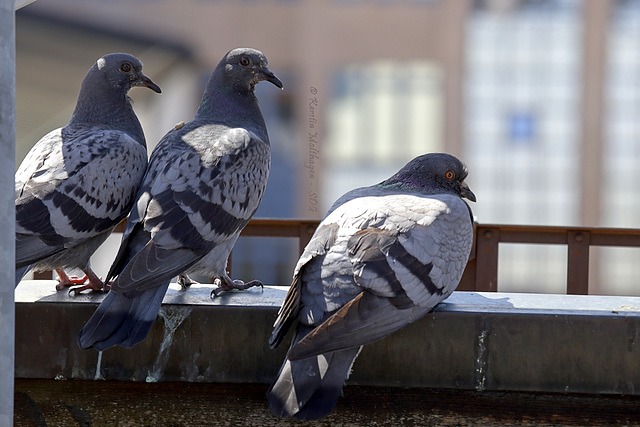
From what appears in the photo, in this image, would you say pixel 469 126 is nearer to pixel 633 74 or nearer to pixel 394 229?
pixel 633 74

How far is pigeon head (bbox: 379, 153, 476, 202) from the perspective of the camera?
14.5 ft


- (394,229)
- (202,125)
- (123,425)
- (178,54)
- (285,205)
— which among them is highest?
(178,54)

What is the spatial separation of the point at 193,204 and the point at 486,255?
3137 millimetres

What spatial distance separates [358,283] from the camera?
3438mm

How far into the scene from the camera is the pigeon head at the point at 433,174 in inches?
174

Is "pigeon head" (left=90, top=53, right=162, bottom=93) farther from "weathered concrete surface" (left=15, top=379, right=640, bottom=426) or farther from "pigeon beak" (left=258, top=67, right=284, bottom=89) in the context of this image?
"weathered concrete surface" (left=15, top=379, right=640, bottom=426)

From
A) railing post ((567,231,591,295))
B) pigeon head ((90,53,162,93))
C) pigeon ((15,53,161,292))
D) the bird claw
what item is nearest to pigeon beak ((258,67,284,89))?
pigeon head ((90,53,162,93))

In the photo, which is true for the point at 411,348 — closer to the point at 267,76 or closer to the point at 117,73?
the point at 267,76

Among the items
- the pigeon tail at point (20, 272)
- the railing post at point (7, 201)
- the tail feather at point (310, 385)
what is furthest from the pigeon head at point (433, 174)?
the railing post at point (7, 201)

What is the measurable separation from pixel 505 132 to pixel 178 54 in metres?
20.2

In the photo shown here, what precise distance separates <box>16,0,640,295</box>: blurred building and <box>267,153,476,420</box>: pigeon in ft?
121

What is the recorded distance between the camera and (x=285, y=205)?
4291 cm

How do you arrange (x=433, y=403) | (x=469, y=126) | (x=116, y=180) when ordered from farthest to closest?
(x=469, y=126), (x=116, y=180), (x=433, y=403)

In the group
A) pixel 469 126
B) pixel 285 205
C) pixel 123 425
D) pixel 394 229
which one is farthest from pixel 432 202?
pixel 469 126
